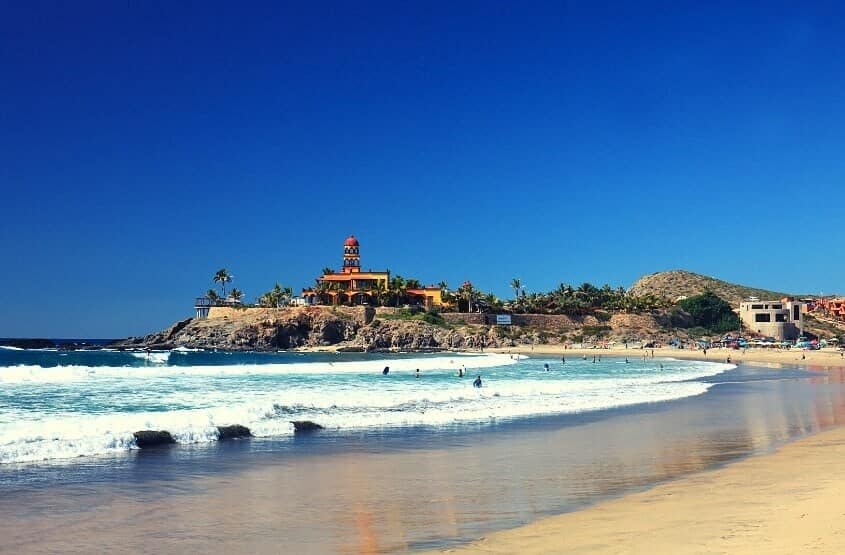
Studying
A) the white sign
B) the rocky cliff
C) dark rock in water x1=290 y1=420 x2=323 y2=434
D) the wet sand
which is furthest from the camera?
the white sign

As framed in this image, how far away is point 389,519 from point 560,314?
10912 cm

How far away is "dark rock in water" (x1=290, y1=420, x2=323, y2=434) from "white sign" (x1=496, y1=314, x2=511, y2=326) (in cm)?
9231

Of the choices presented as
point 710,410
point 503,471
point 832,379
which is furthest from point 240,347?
point 503,471

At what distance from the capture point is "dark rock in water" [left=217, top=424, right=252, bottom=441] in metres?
18.5

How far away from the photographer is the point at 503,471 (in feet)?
44.8

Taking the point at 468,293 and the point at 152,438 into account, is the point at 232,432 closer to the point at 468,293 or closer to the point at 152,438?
the point at 152,438

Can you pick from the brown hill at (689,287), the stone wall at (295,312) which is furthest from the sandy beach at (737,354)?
the brown hill at (689,287)

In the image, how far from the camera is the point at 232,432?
61.6 feet

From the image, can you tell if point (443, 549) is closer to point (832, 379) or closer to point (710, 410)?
point (710, 410)

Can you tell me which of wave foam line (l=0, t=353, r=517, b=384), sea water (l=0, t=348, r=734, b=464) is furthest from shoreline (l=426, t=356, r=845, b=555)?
wave foam line (l=0, t=353, r=517, b=384)

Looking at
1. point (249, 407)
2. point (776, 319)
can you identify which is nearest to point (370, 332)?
point (776, 319)

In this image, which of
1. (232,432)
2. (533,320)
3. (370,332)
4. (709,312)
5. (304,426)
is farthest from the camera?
(709,312)

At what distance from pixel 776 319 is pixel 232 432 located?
356 feet

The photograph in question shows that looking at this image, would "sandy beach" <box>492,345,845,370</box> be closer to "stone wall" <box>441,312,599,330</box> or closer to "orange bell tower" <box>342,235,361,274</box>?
"stone wall" <box>441,312,599,330</box>
